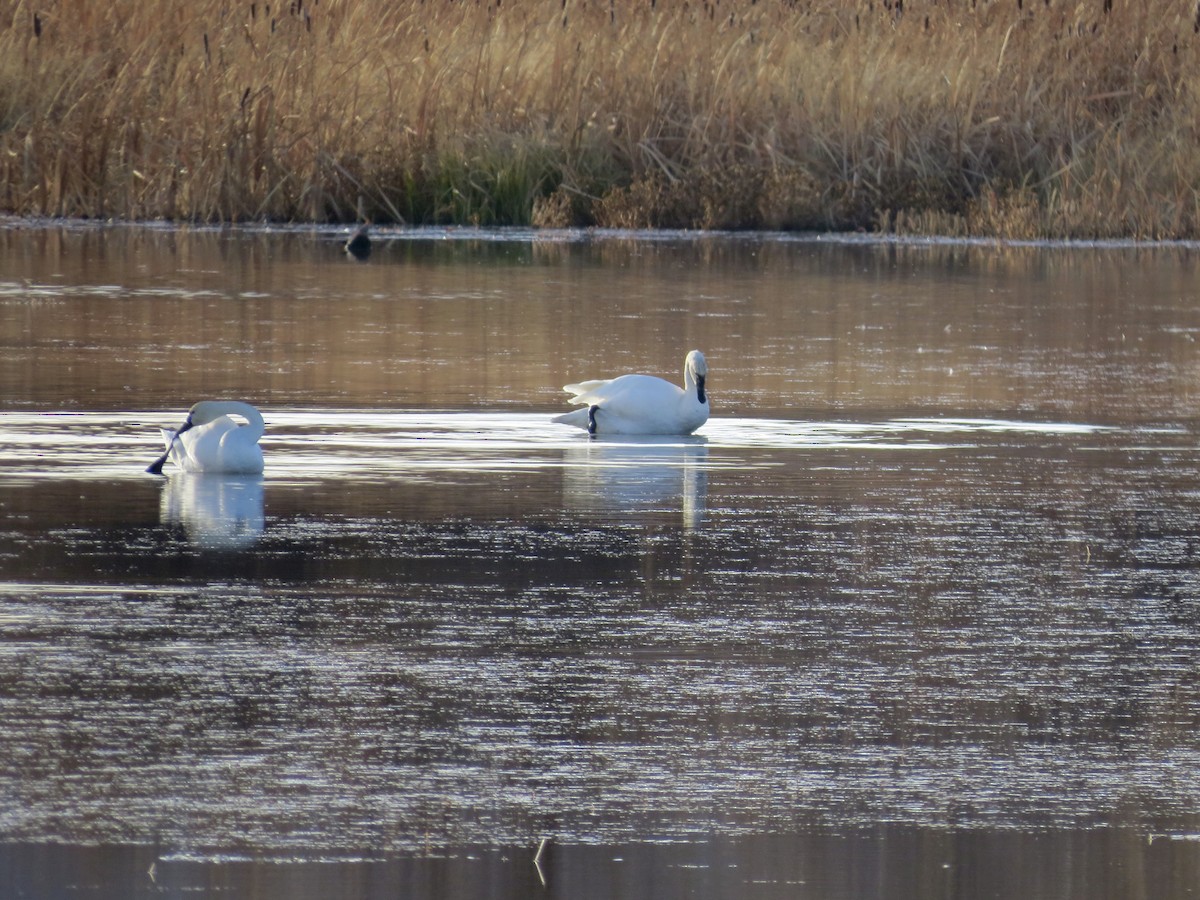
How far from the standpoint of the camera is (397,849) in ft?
13.2

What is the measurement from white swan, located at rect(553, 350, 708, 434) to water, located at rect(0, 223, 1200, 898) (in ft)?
0.34

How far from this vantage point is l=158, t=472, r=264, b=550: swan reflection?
6.88m

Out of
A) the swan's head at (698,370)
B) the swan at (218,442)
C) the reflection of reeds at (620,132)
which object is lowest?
the swan at (218,442)

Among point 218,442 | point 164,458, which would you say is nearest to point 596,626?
point 218,442

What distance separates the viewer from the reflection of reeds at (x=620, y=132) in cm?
1960

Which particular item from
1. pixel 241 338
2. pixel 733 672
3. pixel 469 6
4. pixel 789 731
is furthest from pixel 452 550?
pixel 469 6

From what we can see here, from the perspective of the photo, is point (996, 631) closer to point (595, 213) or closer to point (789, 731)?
point (789, 731)

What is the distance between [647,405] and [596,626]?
3452 mm

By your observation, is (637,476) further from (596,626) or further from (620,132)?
(620,132)

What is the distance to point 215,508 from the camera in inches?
292

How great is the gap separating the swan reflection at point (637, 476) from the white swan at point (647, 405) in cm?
6

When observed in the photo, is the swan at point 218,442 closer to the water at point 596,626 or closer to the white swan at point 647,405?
the water at point 596,626

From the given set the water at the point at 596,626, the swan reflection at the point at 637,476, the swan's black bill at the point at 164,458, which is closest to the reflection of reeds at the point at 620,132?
the water at the point at 596,626

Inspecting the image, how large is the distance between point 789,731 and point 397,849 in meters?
1.06
